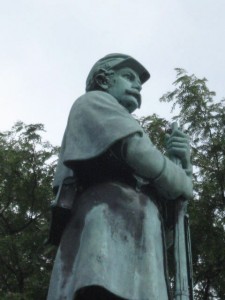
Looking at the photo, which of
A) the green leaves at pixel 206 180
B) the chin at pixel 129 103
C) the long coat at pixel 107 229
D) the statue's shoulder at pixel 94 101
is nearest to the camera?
the long coat at pixel 107 229

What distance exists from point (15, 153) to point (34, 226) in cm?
163

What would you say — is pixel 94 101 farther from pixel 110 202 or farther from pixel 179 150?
pixel 110 202

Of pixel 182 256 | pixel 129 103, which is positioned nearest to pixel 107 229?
pixel 182 256

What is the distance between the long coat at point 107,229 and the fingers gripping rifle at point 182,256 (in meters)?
0.11

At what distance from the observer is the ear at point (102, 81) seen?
4.97 metres

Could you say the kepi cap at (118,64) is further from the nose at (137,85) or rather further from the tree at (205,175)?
the tree at (205,175)

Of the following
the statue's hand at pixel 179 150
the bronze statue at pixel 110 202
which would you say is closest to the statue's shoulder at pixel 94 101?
the bronze statue at pixel 110 202

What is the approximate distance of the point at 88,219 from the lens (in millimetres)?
4160

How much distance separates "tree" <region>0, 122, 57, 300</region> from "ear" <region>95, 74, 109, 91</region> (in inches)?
302

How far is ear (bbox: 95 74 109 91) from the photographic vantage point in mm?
4973

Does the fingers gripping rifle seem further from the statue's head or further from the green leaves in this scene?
the green leaves

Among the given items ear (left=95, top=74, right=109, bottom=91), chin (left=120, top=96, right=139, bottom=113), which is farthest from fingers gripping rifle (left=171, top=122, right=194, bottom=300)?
ear (left=95, top=74, right=109, bottom=91)

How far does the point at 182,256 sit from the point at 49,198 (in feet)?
31.4

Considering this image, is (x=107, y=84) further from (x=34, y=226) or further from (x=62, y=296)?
(x=34, y=226)
